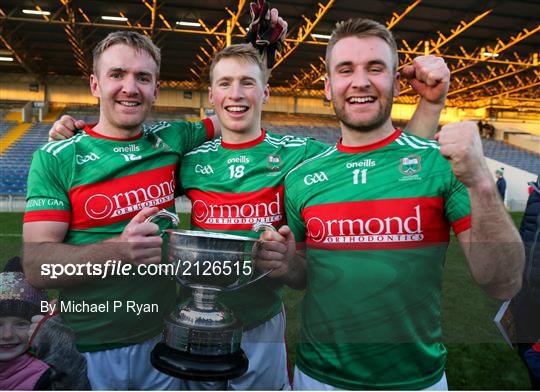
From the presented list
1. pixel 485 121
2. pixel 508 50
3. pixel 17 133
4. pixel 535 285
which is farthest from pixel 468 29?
pixel 17 133

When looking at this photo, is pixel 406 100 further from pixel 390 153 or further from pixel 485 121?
pixel 390 153

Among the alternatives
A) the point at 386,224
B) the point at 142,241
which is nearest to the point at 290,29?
the point at 386,224

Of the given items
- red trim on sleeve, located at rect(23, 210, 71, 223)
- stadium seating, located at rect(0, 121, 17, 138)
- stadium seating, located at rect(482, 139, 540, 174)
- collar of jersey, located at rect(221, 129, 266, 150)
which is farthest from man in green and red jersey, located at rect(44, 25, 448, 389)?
stadium seating, located at rect(0, 121, 17, 138)

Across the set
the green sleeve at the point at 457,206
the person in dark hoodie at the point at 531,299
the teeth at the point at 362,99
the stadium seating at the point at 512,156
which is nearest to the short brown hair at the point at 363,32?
the teeth at the point at 362,99

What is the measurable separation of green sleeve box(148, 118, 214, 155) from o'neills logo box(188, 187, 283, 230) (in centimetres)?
31

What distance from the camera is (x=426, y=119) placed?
1.80 metres

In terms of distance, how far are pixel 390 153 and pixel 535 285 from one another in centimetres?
84

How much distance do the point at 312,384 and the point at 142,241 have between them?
794mm

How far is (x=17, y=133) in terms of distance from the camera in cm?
2108

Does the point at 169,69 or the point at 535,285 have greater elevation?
the point at 169,69

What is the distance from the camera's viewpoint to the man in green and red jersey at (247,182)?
6.16 ft

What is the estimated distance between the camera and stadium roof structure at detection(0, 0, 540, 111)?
51.2ft

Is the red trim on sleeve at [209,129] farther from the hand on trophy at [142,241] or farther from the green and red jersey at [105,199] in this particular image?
the hand on trophy at [142,241]

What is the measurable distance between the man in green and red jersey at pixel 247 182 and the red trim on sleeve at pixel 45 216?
19.9 inches
